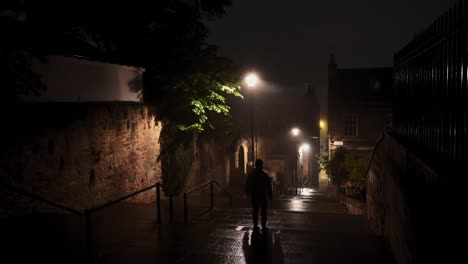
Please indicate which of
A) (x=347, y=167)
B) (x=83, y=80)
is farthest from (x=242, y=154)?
(x=83, y=80)

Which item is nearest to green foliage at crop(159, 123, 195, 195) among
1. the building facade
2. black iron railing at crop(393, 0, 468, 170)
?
black iron railing at crop(393, 0, 468, 170)

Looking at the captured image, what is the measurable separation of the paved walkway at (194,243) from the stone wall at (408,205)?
66 centimetres

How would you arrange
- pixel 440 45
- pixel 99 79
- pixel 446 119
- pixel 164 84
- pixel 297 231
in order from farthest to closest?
pixel 164 84
pixel 99 79
pixel 297 231
pixel 440 45
pixel 446 119

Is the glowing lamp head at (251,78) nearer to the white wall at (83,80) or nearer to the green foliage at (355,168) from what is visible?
the white wall at (83,80)

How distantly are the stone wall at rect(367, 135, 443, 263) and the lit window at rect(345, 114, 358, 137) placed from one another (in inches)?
954

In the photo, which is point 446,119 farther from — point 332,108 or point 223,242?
point 332,108

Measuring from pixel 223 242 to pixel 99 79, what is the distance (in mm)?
6462

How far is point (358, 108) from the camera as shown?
3117cm

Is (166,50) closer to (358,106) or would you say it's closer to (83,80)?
(83,80)

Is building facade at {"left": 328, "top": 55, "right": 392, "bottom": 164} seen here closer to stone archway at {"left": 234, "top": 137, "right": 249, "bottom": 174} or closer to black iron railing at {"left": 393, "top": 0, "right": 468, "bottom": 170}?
stone archway at {"left": 234, "top": 137, "right": 249, "bottom": 174}

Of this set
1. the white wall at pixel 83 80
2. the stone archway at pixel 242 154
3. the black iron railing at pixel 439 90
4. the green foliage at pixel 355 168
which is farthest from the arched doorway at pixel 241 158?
the black iron railing at pixel 439 90

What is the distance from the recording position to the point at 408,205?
15.2 feet

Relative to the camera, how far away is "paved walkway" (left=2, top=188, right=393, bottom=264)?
5.90 metres

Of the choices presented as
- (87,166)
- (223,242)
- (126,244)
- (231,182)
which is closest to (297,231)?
(223,242)
